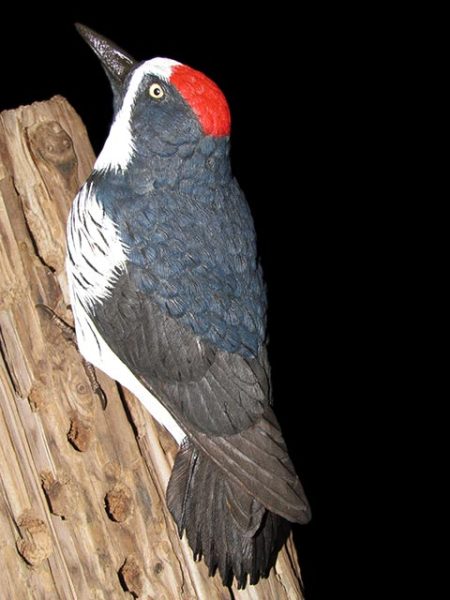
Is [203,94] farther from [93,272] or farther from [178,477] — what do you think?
[178,477]

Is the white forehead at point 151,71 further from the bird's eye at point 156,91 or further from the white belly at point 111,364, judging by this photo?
the white belly at point 111,364

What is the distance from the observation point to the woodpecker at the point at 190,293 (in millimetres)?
2156

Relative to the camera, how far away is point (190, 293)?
7.08 ft

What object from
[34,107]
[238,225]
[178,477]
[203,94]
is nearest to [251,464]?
[178,477]

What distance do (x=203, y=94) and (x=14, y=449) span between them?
3.16 ft

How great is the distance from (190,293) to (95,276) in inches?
8.9

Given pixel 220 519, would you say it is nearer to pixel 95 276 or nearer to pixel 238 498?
pixel 238 498

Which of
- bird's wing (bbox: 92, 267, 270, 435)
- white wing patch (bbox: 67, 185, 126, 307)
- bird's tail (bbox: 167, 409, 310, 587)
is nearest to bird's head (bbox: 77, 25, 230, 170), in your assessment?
white wing patch (bbox: 67, 185, 126, 307)

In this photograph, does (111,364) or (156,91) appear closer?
(156,91)

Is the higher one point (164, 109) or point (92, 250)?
point (164, 109)

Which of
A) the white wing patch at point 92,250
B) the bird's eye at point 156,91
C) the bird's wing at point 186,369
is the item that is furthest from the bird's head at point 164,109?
the bird's wing at point 186,369

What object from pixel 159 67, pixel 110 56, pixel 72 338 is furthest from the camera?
pixel 72 338

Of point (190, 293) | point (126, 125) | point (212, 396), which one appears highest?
point (126, 125)

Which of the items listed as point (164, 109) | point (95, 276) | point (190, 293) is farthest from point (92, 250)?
point (164, 109)
